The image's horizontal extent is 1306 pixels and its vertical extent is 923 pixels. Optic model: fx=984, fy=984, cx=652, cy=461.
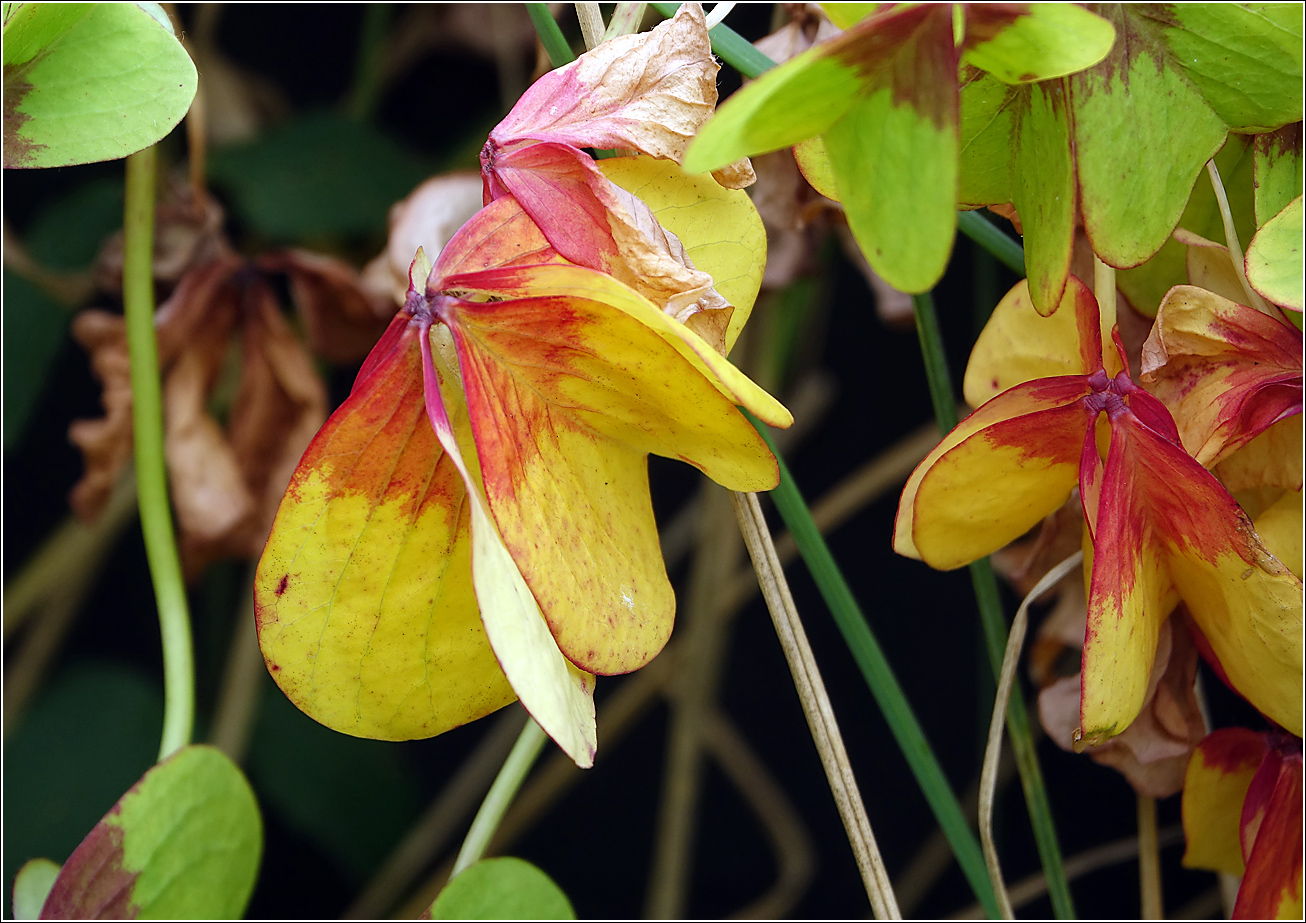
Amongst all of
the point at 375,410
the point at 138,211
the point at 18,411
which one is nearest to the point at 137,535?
the point at 18,411

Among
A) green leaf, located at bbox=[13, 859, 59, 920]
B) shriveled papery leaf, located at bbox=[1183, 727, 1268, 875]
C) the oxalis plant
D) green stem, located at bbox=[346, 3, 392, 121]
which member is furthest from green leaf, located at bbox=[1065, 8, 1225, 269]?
green stem, located at bbox=[346, 3, 392, 121]

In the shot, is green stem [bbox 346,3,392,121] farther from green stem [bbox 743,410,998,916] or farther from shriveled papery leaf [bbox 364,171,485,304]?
green stem [bbox 743,410,998,916]

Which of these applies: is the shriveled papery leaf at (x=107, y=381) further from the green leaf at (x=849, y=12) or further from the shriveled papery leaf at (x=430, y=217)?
the green leaf at (x=849, y=12)

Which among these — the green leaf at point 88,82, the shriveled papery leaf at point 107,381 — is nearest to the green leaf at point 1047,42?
the green leaf at point 88,82

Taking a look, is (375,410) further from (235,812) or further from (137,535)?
(137,535)

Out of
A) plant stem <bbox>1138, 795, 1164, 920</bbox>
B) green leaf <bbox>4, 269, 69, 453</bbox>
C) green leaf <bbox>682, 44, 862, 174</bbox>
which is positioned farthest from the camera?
green leaf <bbox>4, 269, 69, 453</bbox>

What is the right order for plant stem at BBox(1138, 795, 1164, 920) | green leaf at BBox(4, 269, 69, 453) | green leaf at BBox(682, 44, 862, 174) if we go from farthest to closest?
green leaf at BBox(4, 269, 69, 453) < plant stem at BBox(1138, 795, 1164, 920) < green leaf at BBox(682, 44, 862, 174)
